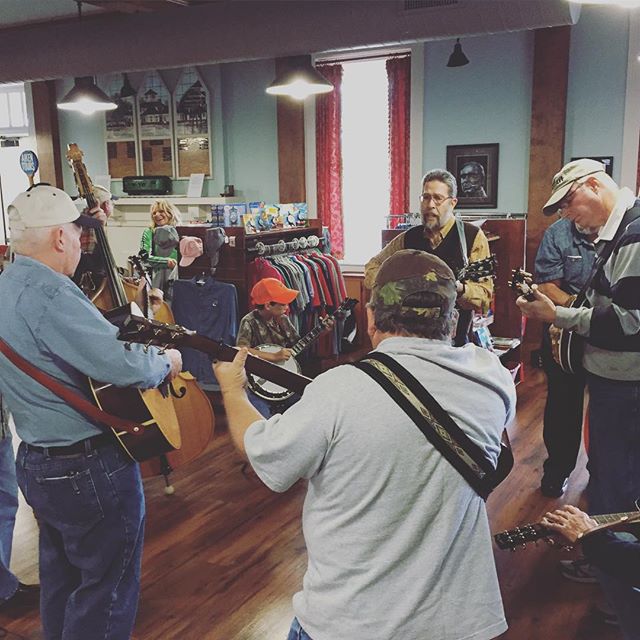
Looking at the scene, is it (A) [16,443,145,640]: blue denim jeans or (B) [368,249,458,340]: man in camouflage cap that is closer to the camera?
(B) [368,249,458,340]: man in camouflage cap

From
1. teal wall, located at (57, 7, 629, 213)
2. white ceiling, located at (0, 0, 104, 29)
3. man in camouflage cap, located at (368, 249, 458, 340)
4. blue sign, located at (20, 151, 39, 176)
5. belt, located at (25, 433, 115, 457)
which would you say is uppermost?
white ceiling, located at (0, 0, 104, 29)

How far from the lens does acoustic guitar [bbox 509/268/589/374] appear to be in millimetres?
2695

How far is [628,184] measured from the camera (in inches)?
260

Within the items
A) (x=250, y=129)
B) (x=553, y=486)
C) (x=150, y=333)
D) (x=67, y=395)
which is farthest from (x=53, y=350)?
(x=250, y=129)

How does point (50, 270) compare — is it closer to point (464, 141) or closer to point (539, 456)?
point (539, 456)

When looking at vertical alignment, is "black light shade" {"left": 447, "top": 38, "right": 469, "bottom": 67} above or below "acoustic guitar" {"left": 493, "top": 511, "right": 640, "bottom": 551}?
above

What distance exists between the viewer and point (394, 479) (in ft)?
4.41

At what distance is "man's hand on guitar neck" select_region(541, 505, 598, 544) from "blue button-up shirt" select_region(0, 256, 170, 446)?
3.92 ft

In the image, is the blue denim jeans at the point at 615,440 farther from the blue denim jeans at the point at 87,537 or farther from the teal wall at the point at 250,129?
the teal wall at the point at 250,129

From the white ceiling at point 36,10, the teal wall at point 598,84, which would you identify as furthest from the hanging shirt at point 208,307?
the white ceiling at point 36,10

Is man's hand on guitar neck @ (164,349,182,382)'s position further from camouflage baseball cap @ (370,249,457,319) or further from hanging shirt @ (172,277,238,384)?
hanging shirt @ (172,277,238,384)

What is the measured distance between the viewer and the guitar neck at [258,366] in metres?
1.91

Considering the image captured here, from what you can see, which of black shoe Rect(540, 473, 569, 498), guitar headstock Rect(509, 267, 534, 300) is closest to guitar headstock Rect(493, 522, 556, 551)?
guitar headstock Rect(509, 267, 534, 300)

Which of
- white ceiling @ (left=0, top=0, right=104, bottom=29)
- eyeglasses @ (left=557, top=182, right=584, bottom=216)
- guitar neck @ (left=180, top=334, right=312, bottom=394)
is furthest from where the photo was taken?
white ceiling @ (left=0, top=0, right=104, bottom=29)
